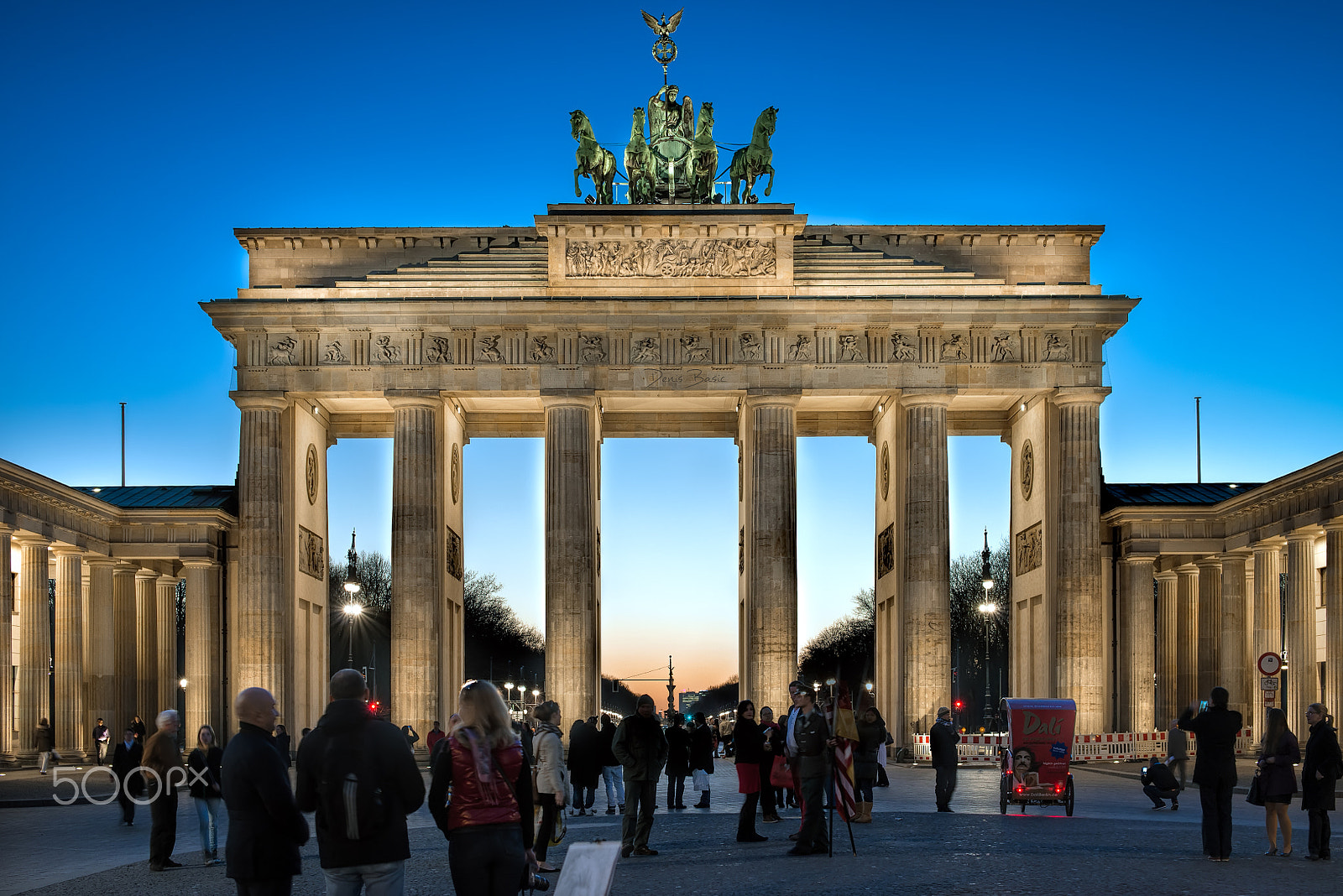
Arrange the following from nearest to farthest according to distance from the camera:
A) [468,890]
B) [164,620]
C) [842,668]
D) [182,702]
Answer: [468,890], [164,620], [182,702], [842,668]

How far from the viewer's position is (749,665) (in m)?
47.2

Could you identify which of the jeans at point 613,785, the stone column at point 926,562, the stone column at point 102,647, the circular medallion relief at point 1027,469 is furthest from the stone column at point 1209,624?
the stone column at point 102,647

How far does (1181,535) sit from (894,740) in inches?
427

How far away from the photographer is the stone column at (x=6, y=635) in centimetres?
3922

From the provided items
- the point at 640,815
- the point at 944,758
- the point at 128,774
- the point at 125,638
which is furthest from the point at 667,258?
the point at 640,815

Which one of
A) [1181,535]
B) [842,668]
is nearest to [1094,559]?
[1181,535]

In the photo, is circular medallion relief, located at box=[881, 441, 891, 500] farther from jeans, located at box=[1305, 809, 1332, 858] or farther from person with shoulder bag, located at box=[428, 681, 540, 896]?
person with shoulder bag, located at box=[428, 681, 540, 896]

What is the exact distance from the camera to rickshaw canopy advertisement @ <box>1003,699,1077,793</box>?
911 inches

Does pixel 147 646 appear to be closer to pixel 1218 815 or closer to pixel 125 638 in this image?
pixel 125 638

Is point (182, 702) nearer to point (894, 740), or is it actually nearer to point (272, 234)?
point (272, 234)

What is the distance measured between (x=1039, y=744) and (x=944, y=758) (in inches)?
65.7

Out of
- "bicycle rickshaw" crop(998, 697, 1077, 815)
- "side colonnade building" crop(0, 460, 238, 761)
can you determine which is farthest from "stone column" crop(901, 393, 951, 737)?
"bicycle rickshaw" crop(998, 697, 1077, 815)

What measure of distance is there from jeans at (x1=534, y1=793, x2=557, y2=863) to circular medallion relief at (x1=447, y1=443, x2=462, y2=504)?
3365cm

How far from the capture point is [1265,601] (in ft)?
147
